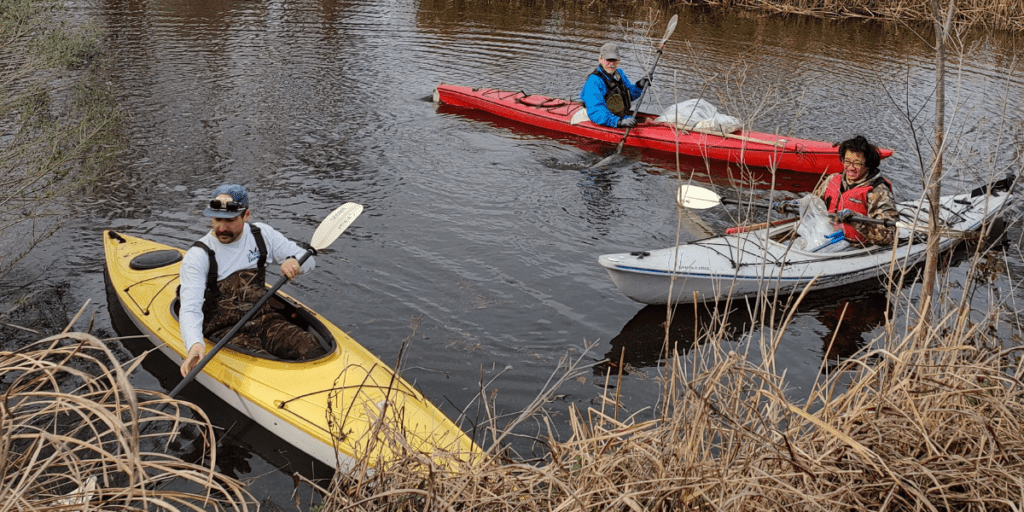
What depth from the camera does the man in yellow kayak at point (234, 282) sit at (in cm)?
428

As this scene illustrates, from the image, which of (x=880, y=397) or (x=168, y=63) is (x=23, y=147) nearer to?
(x=880, y=397)

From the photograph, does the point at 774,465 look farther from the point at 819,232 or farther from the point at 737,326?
the point at 819,232

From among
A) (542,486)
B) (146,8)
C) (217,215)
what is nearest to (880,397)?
(542,486)

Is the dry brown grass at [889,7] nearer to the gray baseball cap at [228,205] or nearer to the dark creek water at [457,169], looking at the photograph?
the dark creek water at [457,169]

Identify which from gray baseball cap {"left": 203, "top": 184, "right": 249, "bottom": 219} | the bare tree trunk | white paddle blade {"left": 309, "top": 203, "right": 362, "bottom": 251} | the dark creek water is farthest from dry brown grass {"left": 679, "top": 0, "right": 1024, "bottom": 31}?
gray baseball cap {"left": 203, "top": 184, "right": 249, "bottom": 219}

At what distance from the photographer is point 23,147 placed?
5.22 meters

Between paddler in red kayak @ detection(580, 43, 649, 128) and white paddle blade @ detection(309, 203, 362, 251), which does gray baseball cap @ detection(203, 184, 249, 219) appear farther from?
paddler in red kayak @ detection(580, 43, 649, 128)

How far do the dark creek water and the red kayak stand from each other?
24cm

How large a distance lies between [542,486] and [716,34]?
14908 mm

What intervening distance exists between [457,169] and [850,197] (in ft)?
14.7

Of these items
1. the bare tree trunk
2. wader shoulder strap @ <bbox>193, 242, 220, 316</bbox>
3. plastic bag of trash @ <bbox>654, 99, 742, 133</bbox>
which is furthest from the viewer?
plastic bag of trash @ <bbox>654, 99, 742, 133</bbox>

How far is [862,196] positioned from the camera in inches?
240

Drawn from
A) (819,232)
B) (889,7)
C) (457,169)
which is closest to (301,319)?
(819,232)

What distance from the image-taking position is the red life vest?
6.07 meters
